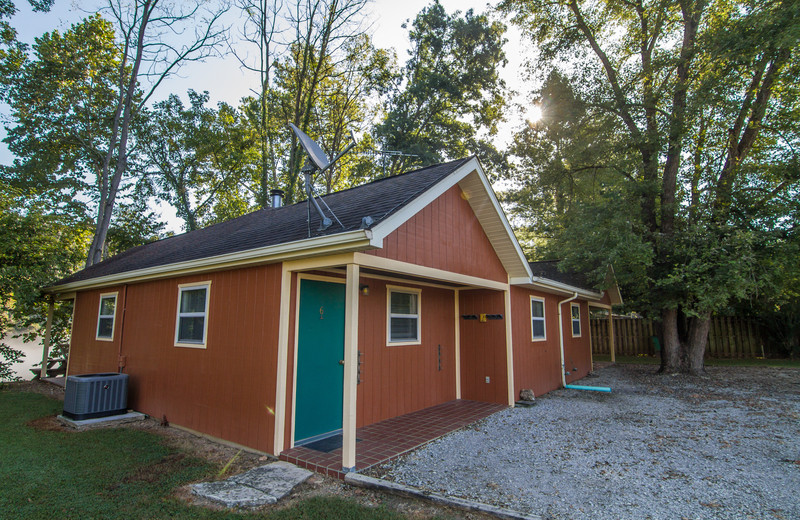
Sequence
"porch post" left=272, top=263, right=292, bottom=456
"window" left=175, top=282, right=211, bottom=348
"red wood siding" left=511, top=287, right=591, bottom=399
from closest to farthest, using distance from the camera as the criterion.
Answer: "porch post" left=272, top=263, right=292, bottom=456 < "window" left=175, top=282, right=211, bottom=348 < "red wood siding" left=511, top=287, right=591, bottom=399

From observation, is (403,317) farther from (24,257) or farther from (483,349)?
(24,257)

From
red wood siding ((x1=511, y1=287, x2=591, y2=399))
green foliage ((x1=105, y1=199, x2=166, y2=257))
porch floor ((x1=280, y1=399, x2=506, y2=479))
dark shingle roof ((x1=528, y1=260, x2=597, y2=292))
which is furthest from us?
green foliage ((x1=105, y1=199, x2=166, y2=257))

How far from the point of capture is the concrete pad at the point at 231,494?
345 cm

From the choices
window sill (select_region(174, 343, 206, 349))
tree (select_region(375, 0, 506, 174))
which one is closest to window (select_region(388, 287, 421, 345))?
window sill (select_region(174, 343, 206, 349))

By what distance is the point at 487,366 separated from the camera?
7.73 metres

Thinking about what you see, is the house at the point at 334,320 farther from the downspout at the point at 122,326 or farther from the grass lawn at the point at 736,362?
the grass lawn at the point at 736,362

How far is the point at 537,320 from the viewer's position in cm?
910

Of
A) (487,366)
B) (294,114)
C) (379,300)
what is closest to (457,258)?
(379,300)

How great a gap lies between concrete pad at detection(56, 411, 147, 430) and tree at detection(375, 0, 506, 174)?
542 inches

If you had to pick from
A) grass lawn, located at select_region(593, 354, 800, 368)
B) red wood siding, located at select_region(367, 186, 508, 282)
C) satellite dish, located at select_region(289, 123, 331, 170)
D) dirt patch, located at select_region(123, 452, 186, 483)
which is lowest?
dirt patch, located at select_region(123, 452, 186, 483)

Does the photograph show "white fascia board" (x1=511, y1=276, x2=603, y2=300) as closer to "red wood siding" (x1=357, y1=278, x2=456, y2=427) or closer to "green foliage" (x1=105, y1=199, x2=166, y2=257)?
"red wood siding" (x1=357, y1=278, x2=456, y2=427)

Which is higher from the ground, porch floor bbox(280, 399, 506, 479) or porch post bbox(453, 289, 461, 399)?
porch post bbox(453, 289, 461, 399)

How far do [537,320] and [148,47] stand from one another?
701 inches

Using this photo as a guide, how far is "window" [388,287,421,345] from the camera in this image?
6.53 metres
